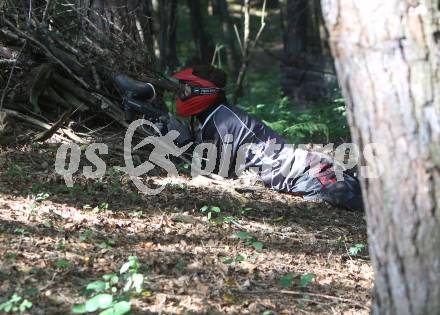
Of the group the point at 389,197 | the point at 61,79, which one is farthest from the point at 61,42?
the point at 389,197

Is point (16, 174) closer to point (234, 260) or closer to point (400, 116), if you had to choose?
point (234, 260)

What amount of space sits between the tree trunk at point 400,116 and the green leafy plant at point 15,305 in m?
1.97

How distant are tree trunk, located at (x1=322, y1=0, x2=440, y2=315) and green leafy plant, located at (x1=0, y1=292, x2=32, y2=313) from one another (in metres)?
1.97

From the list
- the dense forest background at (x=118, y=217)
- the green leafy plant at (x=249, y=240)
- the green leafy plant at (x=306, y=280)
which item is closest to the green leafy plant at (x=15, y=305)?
the dense forest background at (x=118, y=217)

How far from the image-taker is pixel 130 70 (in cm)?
780

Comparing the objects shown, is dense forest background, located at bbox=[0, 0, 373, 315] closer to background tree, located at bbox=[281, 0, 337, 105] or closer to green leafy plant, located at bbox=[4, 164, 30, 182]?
green leafy plant, located at bbox=[4, 164, 30, 182]

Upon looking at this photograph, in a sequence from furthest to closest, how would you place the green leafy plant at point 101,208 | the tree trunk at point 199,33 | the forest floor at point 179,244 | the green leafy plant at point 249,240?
the tree trunk at point 199,33 < the green leafy plant at point 101,208 < the green leafy plant at point 249,240 < the forest floor at point 179,244

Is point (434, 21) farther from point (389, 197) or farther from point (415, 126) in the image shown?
point (389, 197)

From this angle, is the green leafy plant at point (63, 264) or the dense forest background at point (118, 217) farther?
the green leafy plant at point (63, 264)

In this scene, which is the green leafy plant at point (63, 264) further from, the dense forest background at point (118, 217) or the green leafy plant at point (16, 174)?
the green leafy plant at point (16, 174)

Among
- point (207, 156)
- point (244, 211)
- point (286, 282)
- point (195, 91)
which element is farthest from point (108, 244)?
point (195, 91)

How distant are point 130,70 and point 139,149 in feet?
3.80

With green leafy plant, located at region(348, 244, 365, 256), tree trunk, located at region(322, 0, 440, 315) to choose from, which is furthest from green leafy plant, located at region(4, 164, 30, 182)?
tree trunk, located at region(322, 0, 440, 315)

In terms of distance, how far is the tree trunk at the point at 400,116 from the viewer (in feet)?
9.21
